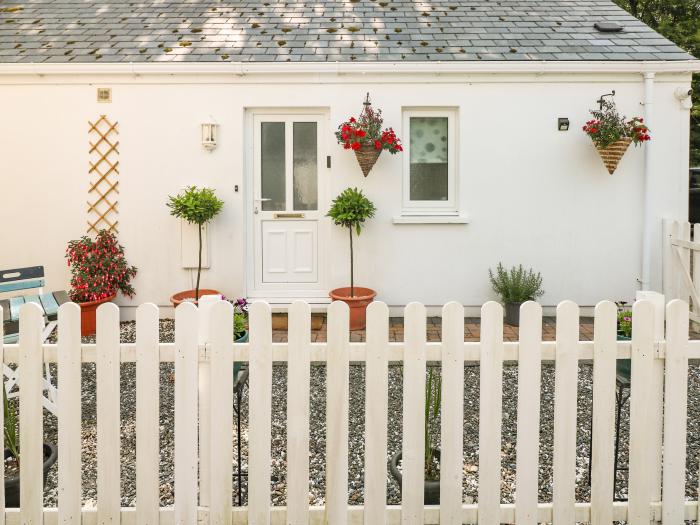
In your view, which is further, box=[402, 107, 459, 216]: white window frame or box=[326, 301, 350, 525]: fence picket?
box=[402, 107, 459, 216]: white window frame

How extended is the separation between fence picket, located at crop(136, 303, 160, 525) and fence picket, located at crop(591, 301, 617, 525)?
6.11ft

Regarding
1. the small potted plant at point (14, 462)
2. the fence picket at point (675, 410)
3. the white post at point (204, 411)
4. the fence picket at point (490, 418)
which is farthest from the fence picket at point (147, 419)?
the fence picket at point (675, 410)

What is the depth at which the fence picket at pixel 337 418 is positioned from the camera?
2355 millimetres

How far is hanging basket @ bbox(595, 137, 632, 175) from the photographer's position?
6270mm

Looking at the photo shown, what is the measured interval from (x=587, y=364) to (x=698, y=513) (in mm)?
2926

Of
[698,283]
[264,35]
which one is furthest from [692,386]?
[264,35]

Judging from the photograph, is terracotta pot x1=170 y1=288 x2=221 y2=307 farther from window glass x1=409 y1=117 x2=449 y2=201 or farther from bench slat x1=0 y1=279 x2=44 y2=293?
window glass x1=409 y1=117 x2=449 y2=201

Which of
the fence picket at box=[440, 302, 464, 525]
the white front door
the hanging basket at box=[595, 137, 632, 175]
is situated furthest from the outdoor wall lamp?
the fence picket at box=[440, 302, 464, 525]

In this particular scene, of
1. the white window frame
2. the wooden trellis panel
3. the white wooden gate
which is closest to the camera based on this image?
the white wooden gate

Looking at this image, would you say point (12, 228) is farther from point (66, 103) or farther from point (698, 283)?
point (698, 283)

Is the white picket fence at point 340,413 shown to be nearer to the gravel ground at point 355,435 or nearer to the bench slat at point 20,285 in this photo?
the gravel ground at point 355,435

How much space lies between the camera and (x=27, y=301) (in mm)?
3904

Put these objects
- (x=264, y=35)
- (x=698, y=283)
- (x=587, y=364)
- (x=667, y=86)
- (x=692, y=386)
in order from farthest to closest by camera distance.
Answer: (x=264, y=35)
(x=667, y=86)
(x=698, y=283)
(x=587, y=364)
(x=692, y=386)

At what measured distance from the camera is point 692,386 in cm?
454
